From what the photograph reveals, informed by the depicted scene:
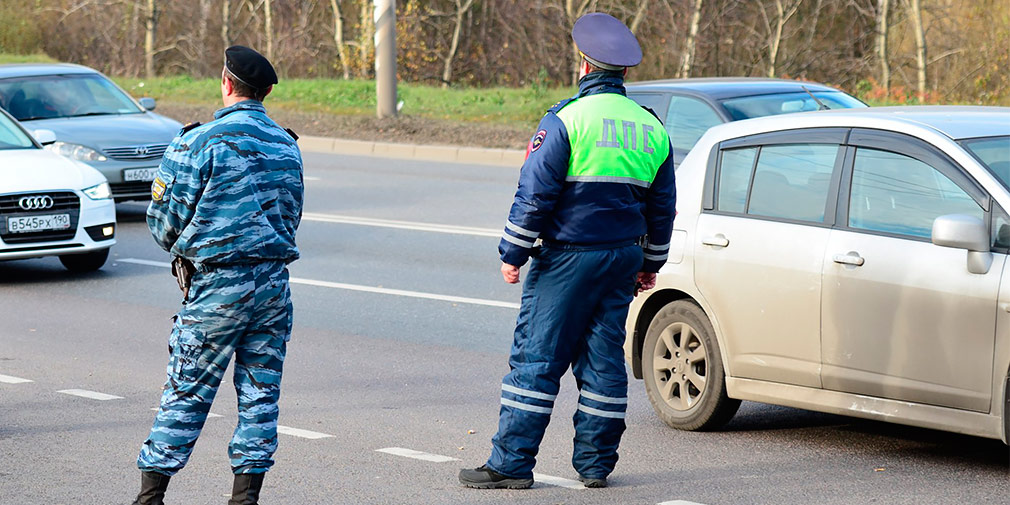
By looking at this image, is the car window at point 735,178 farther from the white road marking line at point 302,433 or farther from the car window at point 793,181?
the white road marking line at point 302,433

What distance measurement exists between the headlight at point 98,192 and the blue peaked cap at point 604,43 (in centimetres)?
706

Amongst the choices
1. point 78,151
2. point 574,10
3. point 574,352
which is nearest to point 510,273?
point 574,352

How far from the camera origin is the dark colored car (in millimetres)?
12586

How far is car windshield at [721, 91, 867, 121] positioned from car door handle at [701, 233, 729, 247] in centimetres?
594

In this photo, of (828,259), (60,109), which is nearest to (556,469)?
(828,259)

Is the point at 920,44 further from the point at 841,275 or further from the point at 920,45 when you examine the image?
the point at 841,275

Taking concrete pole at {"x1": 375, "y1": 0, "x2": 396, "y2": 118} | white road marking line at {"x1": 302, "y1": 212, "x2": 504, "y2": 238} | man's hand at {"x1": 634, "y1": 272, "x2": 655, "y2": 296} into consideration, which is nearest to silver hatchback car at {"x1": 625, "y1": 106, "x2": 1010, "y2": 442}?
man's hand at {"x1": 634, "y1": 272, "x2": 655, "y2": 296}

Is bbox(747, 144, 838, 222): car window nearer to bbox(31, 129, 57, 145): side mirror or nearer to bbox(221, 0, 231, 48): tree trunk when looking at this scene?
bbox(31, 129, 57, 145): side mirror

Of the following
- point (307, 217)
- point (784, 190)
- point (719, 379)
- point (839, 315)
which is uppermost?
point (784, 190)

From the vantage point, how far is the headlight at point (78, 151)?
15.0 meters

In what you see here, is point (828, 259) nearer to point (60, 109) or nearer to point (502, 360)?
point (502, 360)

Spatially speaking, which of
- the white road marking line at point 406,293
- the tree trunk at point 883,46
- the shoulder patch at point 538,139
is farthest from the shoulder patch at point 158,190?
the tree trunk at point 883,46

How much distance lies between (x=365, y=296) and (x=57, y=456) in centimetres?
464

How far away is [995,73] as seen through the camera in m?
26.6
